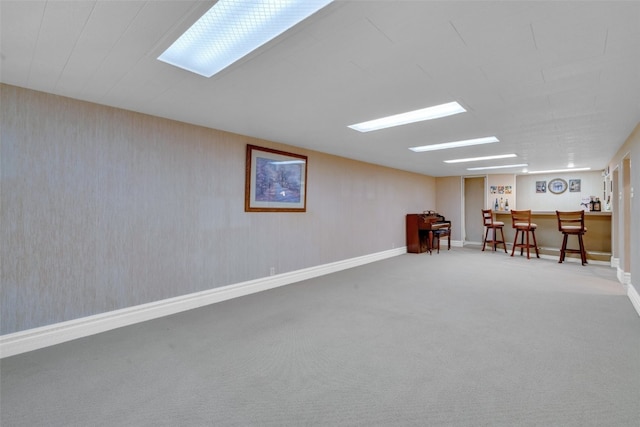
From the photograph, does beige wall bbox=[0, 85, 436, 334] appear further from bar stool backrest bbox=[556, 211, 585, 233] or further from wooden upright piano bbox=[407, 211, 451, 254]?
bar stool backrest bbox=[556, 211, 585, 233]

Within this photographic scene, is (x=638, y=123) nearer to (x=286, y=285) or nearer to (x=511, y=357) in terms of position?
(x=511, y=357)

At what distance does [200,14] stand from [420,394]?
2.53 m

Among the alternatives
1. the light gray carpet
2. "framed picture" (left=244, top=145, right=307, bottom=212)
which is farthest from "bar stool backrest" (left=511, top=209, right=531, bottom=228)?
"framed picture" (left=244, top=145, right=307, bottom=212)

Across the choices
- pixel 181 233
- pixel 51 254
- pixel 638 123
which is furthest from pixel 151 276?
pixel 638 123

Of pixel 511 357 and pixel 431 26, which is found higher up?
pixel 431 26

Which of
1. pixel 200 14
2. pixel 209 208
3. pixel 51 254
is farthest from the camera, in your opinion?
pixel 209 208

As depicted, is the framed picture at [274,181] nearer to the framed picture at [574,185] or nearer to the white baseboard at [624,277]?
the white baseboard at [624,277]

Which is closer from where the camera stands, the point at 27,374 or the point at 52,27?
the point at 52,27

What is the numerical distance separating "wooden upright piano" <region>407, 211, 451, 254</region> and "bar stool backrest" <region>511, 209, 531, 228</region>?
1644mm

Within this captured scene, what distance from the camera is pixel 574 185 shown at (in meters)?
7.45

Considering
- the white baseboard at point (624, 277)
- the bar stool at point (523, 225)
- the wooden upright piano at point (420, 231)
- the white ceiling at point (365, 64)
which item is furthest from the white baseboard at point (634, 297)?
the wooden upright piano at point (420, 231)

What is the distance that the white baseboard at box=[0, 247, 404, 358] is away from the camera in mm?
2355

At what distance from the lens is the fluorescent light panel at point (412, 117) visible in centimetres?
282

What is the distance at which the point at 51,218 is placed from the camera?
8.16ft
